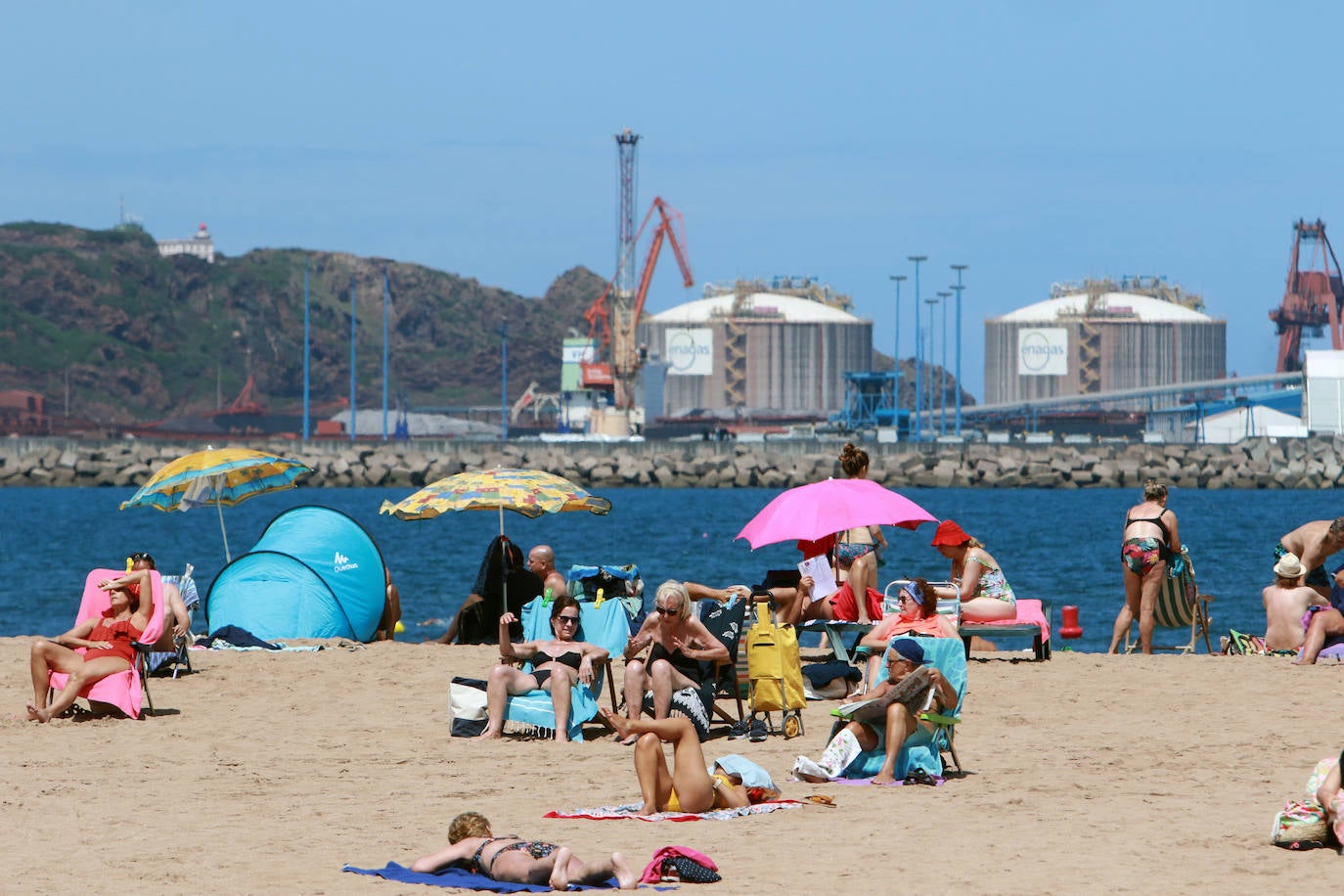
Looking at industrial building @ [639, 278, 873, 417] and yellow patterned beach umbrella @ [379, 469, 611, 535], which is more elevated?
industrial building @ [639, 278, 873, 417]

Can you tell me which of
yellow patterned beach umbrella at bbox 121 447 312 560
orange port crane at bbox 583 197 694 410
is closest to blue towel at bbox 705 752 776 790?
yellow patterned beach umbrella at bbox 121 447 312 560

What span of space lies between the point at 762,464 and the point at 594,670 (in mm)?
60717

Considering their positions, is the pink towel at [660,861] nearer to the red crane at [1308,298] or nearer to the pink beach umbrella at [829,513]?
the pink beach umbrella at [829,513]

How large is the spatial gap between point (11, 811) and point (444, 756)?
2.29 metres

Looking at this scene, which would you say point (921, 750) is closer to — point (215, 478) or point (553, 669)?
point (553, 669)

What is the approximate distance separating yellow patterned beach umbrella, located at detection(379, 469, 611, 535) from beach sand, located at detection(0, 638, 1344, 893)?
1423 mm

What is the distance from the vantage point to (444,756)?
9.73 m

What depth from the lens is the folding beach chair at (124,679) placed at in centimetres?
1088

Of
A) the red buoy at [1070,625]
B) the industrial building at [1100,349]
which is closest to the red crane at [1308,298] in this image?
the industrial building at [1100,349]

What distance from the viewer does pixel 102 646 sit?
10961mm

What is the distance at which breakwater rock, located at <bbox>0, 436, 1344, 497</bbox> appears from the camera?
6981 cm

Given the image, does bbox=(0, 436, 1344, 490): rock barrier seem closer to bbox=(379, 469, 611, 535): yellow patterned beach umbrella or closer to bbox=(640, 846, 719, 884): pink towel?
bbox=(379, 469, 611, 535): yellow patterned beach umbrella

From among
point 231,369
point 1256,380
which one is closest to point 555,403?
point 231,369

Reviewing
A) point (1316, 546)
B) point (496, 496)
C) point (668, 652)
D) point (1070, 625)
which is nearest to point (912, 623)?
point (668, 652)
